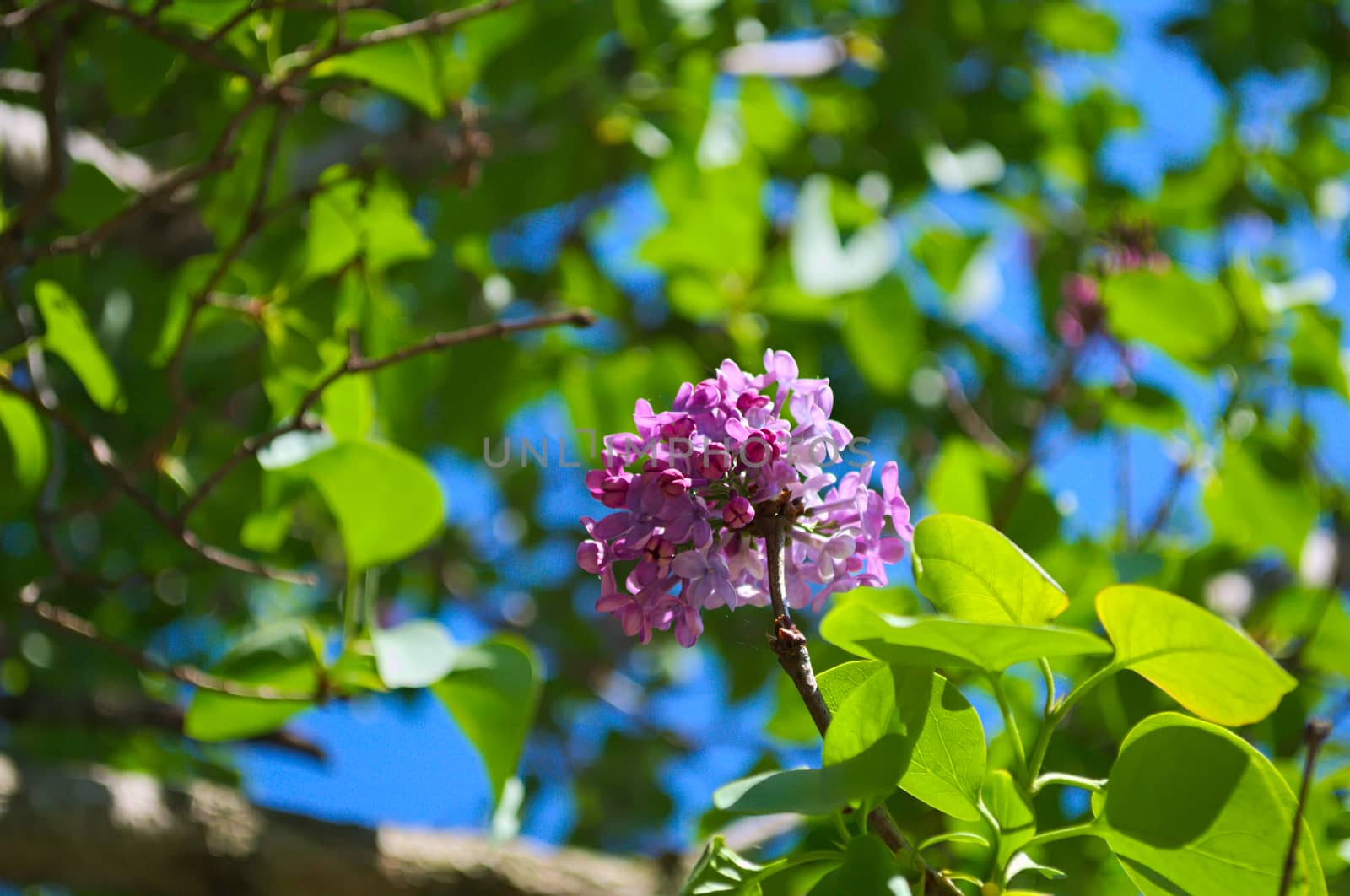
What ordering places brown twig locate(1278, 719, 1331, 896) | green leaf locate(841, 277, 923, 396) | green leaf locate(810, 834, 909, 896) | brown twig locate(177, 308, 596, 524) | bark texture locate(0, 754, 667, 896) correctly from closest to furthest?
brown twig locate(1278, 719, 1331, 896) → green leaf locate(810, 834, 909, 896) → brown twig locate(177, 308, 596, 524) → bark texture locate(0, 754, 667, 896) → green leaf locate(841, 277, 923, 396)

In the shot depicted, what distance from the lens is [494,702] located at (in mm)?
968

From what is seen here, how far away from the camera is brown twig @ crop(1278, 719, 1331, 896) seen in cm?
44

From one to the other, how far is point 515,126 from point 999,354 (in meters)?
1.06

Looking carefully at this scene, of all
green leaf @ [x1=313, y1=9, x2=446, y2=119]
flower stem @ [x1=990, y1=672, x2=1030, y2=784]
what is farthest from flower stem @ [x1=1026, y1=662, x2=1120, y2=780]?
green leaf @ [x1=313, y1=9, x2=446, y2=119]

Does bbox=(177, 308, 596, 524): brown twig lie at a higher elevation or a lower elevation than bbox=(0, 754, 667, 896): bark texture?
higher

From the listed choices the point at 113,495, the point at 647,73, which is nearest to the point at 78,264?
the point at 113,495

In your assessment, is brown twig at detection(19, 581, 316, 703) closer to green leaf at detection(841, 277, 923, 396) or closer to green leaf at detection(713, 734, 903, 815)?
green leaf at detection(713, 734, 903, 815)

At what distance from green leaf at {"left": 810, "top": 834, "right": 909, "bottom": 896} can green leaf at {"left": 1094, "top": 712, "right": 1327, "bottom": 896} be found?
0.12m

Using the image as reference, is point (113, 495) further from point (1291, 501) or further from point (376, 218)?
point (1291, 501)

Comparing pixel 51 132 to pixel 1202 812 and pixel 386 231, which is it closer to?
pixel 386 231

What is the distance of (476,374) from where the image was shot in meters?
1.56

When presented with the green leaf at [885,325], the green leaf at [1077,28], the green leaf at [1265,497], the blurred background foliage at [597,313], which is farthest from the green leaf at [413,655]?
the green leaf at [1077,28]

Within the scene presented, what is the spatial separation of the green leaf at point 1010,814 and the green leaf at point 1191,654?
95 mm

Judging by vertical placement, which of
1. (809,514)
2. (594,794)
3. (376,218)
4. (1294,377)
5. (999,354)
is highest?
(809,514)
